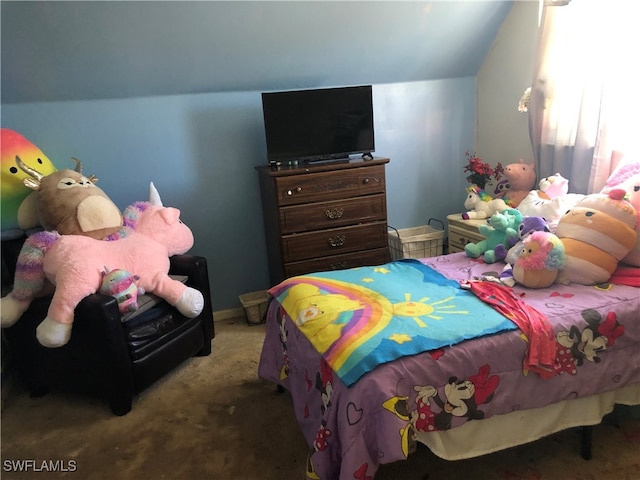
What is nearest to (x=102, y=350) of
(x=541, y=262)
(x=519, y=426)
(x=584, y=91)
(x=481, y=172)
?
(x=519, y=426)

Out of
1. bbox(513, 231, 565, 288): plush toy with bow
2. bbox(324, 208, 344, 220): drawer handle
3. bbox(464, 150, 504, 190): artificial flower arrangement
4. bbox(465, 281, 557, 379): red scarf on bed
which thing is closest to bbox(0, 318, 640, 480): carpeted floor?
bbox(465, 281, 557, 379): red scarf on bed

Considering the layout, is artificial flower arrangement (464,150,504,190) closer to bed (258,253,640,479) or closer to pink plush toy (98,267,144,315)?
bed (258,253,640,479)

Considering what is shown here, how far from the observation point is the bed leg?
1820mm

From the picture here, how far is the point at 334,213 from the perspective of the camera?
2.99m

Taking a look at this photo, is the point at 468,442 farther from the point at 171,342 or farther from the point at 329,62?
the point at 329,62

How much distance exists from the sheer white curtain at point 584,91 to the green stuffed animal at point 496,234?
1.68ft

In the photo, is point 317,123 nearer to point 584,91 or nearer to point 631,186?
point 584,91

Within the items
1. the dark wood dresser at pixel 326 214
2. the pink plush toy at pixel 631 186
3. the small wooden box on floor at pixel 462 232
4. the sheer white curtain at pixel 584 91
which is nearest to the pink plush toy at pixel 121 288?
the dark wood dresser at pixel 326 214

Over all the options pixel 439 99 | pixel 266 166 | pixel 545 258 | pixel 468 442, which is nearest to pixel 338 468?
pixel 468 442

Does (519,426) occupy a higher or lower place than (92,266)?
lower

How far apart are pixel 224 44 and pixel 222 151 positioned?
672 millimetres

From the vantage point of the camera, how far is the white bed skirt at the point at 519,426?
63.8 inches

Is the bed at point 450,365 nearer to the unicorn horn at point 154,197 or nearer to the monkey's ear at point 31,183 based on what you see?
the unicorn horn at point 154,197

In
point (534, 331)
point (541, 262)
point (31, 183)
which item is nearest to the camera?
point (534, 331)
